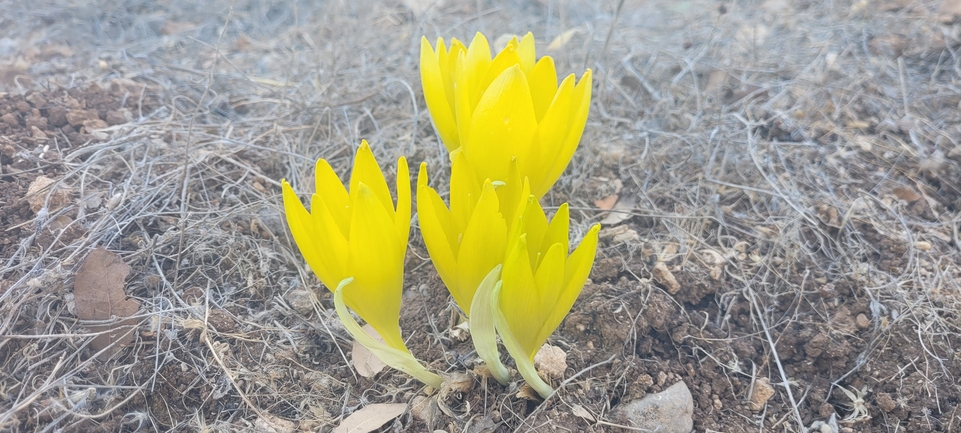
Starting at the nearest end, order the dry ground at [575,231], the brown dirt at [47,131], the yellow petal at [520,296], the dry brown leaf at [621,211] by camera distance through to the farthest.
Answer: the yellow petal at [520,296], the dry ground at [575,231], the brown dirt at [47,131], the dry brown leaf at [621,211]

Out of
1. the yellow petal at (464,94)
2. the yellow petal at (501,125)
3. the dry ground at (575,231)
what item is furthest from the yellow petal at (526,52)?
the dry ground at (575,231)

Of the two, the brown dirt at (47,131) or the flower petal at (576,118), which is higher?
the flower petal at (576,118)

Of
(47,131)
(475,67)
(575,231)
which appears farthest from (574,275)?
(47,131)

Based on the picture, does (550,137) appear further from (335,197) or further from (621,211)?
(621,211)

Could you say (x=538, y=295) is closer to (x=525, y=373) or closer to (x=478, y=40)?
(x=525, y=373)

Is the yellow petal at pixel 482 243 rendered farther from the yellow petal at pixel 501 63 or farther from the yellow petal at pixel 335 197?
the yellow petal at pixel 501 63

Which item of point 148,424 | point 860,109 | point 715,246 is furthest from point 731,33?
point 148,424
